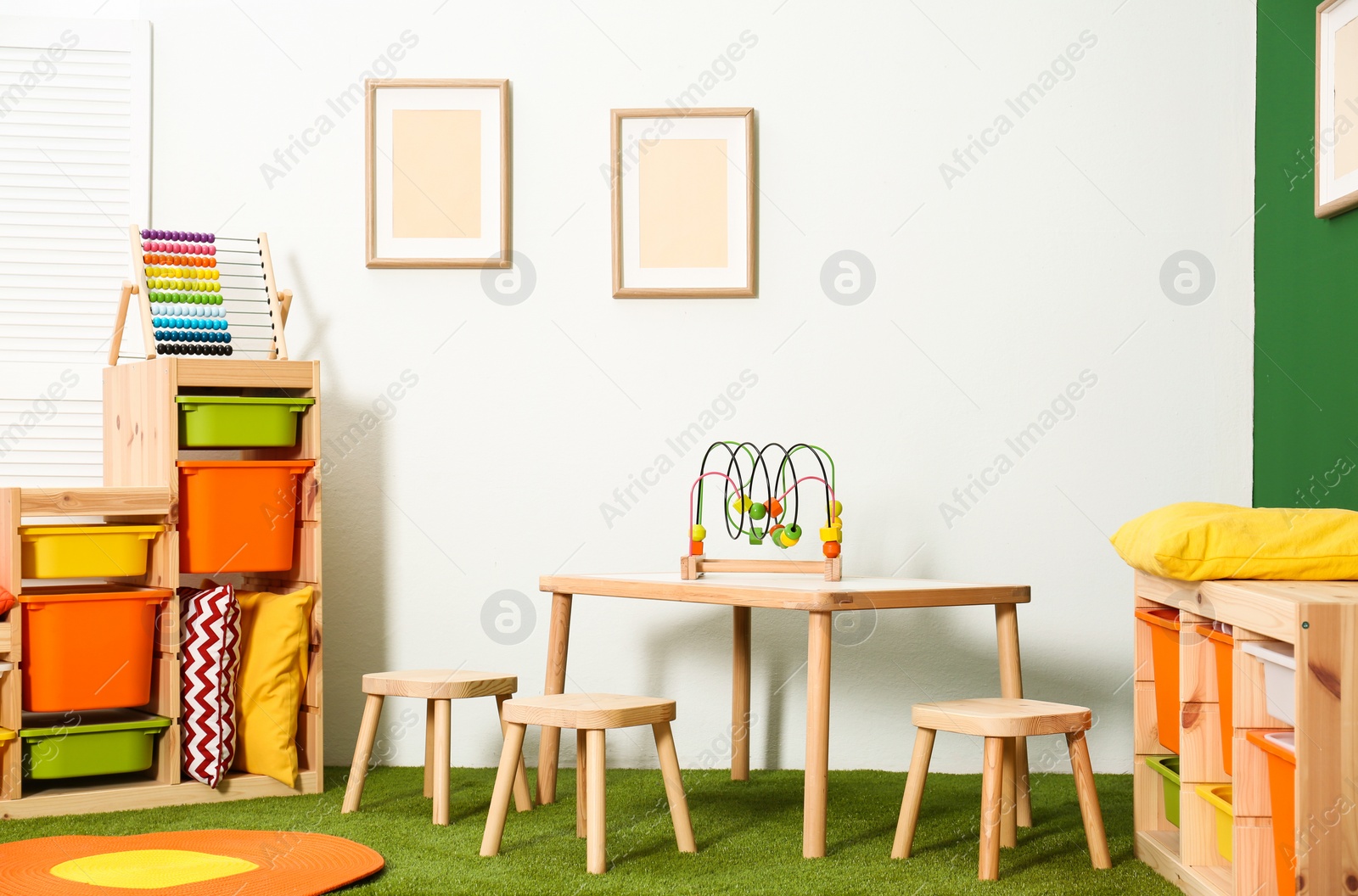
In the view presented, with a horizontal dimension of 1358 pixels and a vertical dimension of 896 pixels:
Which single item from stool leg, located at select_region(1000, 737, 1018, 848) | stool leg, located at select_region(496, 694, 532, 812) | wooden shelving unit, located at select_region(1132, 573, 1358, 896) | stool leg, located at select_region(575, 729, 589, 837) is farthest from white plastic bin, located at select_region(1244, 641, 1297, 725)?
stool leg, located at select_region(496, 694, 532, 812)

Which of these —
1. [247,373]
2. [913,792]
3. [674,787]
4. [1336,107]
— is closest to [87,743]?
[247,373]

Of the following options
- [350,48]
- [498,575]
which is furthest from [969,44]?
[498,575]

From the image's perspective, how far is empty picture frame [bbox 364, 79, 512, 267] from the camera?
3.41 metres

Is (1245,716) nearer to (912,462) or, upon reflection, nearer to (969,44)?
(912,462)

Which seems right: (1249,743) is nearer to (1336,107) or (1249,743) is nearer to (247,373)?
(1336,107)

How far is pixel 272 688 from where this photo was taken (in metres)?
2.98

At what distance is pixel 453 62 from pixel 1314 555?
2624mm

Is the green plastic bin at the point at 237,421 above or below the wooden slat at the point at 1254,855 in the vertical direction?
above

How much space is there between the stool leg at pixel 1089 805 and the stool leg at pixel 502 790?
1.13 m

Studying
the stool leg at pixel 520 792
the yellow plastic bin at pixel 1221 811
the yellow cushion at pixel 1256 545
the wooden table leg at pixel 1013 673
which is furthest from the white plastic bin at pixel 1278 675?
the stool leg at pixel 520 792

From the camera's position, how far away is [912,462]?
3406mm

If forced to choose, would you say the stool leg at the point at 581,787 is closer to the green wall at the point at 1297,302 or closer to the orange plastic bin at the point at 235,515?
the orange plastic bin at the point at 235,515

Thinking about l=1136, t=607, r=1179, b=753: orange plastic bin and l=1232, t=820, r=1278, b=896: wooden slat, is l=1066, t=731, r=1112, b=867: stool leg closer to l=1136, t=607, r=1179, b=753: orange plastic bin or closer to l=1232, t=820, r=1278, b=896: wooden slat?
l=1136, t=607, r=1179, b=753: orange plastic bin

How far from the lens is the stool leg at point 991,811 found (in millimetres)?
2268
